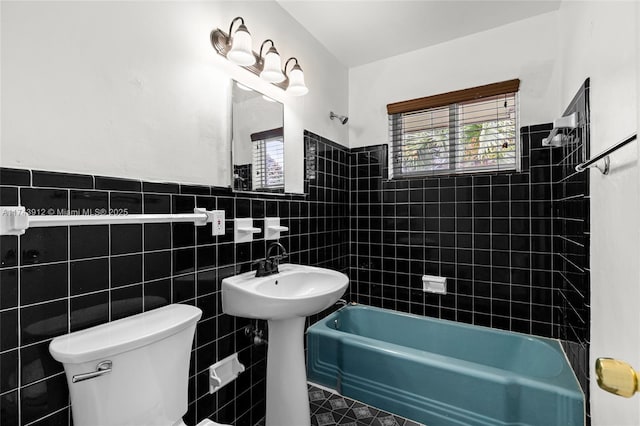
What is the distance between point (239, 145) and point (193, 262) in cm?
67

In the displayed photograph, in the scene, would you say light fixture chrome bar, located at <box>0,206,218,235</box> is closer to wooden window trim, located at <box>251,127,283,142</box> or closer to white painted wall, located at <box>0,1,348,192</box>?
white painted wall, located at <box>0,1,348,192</box>

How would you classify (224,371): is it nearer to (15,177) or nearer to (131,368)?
(131,368)

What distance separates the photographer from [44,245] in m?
0.97

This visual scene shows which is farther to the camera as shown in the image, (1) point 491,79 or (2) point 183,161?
(1) point 491,79

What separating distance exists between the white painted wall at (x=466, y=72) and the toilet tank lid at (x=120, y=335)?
2.09 metres

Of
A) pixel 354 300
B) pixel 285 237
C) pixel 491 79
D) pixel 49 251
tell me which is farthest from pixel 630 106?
pixel 354 300

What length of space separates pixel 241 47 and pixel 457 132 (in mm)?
1695

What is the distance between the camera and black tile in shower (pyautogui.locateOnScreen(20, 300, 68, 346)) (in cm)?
93

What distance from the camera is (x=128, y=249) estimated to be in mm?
1173

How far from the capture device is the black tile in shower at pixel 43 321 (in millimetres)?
926

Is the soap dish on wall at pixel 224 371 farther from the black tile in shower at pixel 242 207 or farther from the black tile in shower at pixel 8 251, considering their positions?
the black tile in shower at pixel 8 251

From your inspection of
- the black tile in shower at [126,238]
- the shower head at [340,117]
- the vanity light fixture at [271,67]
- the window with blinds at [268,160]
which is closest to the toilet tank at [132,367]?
the black tile in shower at [126,238]

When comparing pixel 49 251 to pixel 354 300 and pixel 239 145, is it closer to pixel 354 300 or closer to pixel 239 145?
pixel 239 145

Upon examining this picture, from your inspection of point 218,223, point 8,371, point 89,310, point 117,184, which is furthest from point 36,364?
point 218,223
